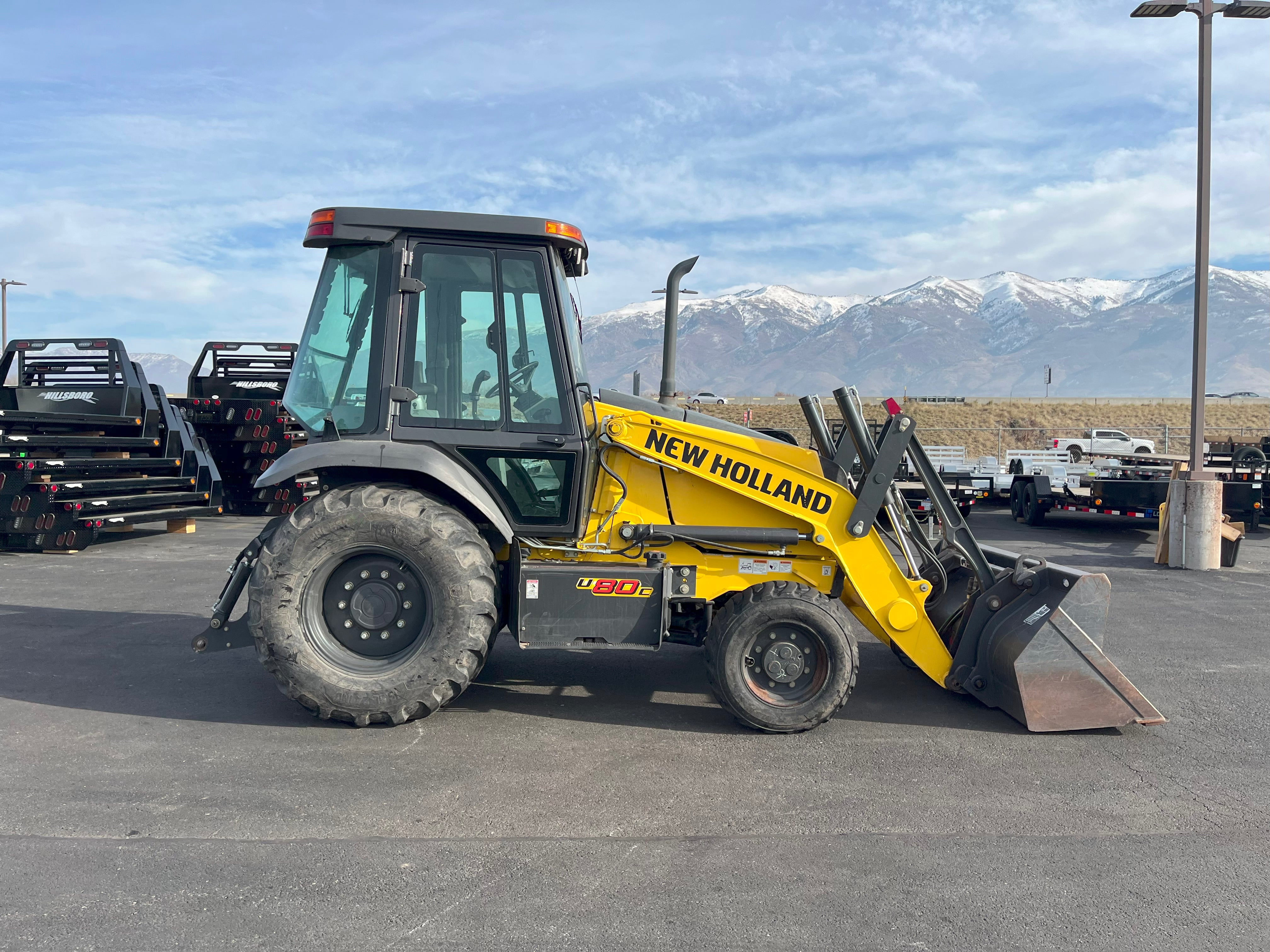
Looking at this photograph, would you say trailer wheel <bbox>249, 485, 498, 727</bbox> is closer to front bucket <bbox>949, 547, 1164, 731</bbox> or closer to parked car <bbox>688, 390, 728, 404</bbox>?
front bucket <bbox>949, 547, 1164, 731</bbox>

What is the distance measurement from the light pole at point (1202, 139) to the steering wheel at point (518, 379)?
10342 mm

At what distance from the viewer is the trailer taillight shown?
537cm

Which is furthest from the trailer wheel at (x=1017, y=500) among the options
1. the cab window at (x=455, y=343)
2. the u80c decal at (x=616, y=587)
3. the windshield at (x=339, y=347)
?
the windshield at (x=339, y=347)

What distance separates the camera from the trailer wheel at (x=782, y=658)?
5.18 meters

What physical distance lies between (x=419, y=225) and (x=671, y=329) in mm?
1714

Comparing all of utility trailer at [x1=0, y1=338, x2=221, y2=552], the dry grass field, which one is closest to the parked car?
the dry grass field

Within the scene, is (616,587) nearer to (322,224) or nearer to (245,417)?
(322,224)

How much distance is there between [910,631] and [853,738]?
0.72 m

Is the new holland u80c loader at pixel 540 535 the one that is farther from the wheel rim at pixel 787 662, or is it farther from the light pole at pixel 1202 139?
the light pole at pixel 1202 139

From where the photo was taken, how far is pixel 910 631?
5.45 meters

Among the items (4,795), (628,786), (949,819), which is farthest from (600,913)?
(4,795)

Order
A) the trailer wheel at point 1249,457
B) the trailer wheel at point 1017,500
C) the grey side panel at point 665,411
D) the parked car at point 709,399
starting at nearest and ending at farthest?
the grey side panel at point 665,411, the trailer wheel at point 1249,457, the trailer wheel at point 1017,500, the parked car at point 709,399

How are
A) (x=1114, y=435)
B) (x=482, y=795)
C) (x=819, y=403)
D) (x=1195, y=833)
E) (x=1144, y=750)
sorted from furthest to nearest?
1. (x=1114, y=435)
2. (x=819, y=403)
3. (x=1144, y=750)
4. (x=482, y=795)
5. (x=1195, y=833)

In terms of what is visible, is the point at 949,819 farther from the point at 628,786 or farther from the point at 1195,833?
the point at 628,786
